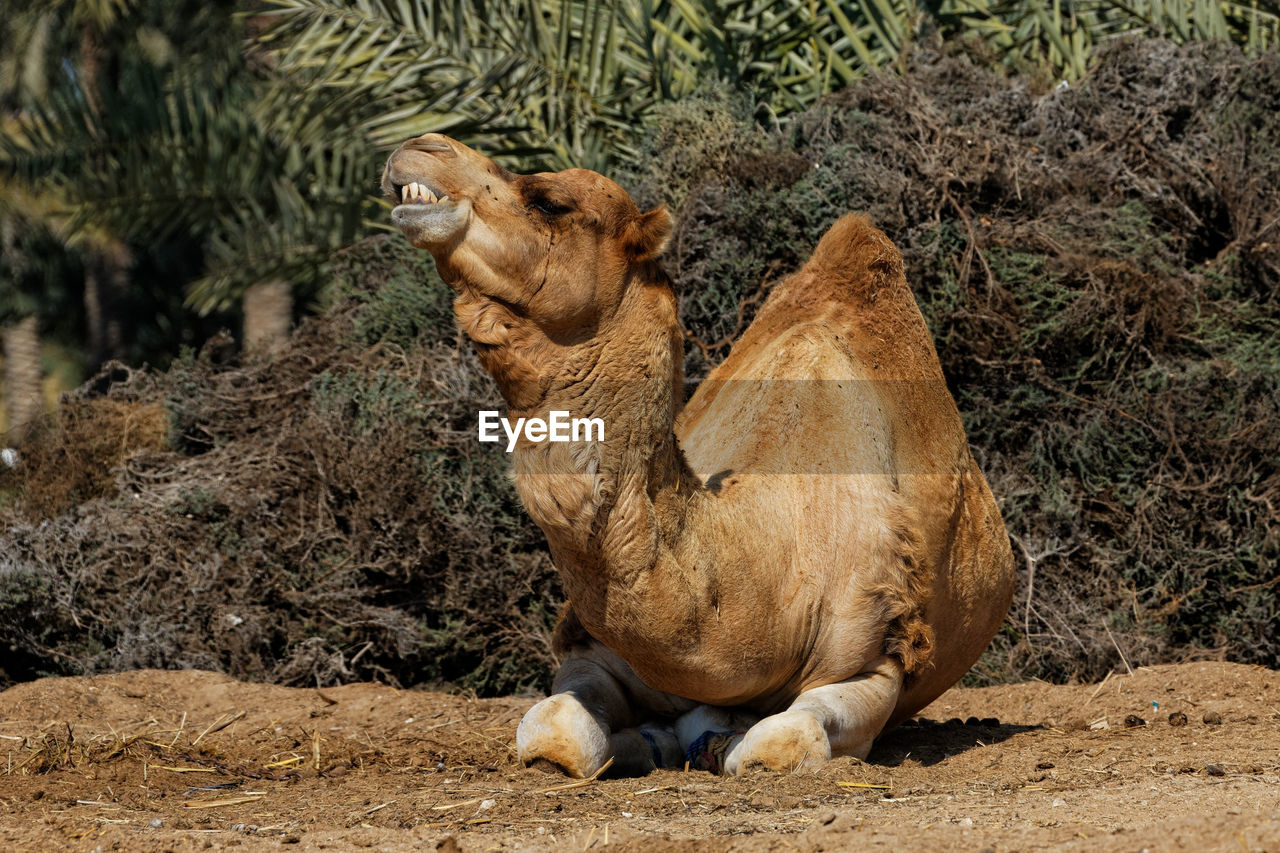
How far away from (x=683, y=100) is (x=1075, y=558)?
13.1 ft

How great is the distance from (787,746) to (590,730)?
Answer: 61 cm

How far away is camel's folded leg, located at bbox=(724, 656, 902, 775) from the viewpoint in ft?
13.9

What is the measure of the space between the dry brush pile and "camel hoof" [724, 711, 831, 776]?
11.7 feet

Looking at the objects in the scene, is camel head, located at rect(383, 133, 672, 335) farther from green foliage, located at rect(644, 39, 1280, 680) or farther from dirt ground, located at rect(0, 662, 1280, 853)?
green foliage, located at rect(644, 39, 1280, 680)

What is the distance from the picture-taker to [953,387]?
8.38 meters

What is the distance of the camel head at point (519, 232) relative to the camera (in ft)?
12.1

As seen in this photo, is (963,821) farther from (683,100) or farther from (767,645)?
(683,100)

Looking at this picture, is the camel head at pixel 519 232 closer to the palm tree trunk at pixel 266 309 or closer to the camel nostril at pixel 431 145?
the camel nostril at pixel 431 145

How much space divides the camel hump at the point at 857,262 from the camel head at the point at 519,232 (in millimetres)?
1643

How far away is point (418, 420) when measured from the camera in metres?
8.34

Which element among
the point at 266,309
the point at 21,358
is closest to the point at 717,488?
the point at 266,309

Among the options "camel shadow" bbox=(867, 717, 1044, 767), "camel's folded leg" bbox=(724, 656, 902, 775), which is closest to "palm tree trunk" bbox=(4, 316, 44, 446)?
"camel shadow" bbox=(867, 717, 1044, 767)

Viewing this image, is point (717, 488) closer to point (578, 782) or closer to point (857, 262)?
point (578, 782)

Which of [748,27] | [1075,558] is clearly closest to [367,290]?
[748,27]
